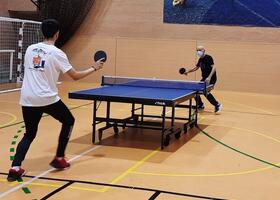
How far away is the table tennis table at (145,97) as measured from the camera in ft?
21.0

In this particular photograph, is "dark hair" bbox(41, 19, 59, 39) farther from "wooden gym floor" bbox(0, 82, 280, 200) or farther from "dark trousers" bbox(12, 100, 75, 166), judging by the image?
"wooden gym floor" bbox(0, 82, 280, 200)

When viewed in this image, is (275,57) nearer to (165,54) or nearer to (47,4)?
(165,54)

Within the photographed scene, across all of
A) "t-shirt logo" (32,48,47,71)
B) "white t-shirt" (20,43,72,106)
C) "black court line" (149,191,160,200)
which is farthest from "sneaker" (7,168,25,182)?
"black court line" (149,191,160,200)

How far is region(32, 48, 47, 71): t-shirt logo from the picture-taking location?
4.89 meters

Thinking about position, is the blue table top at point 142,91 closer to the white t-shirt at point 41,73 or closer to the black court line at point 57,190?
the white t-shirt at point 41,73

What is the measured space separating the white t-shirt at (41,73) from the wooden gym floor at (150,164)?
898 millimetres

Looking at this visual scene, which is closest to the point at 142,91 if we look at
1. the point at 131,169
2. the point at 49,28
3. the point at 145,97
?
the point at 145,97

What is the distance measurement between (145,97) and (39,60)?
1978 millimetres

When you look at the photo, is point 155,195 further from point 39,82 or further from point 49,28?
point 49,28

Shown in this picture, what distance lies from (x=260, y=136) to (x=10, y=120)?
4.63 m

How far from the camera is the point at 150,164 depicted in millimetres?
5898

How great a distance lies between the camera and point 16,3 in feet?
56.2

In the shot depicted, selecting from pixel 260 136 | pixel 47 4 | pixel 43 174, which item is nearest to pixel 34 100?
pixel 43 174

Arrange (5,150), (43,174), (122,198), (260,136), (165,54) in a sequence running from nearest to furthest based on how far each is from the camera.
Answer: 1. (122,198)
2. (43,174)
3. (5,150)
4. (260,136)
5. (165,54)
